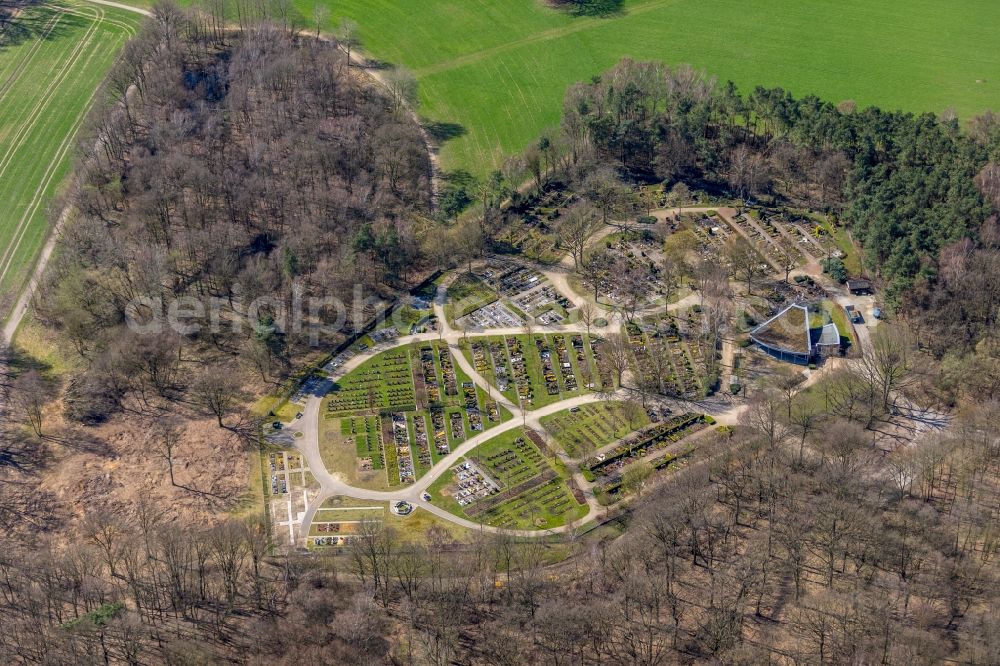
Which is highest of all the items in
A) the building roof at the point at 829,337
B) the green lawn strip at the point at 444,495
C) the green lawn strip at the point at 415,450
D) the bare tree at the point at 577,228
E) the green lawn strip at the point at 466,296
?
the bare tree at the point at 577,228

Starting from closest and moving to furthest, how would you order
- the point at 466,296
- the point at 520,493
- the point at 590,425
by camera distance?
the point at 520,493
the point at 590,425
the point at 466,296

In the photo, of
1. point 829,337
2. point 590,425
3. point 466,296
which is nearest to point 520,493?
point 590,425

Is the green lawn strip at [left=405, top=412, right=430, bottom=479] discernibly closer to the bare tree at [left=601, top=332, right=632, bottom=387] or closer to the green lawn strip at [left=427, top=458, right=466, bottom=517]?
the green lawn strip at [left=427, top=458, right=466, bottom=517]

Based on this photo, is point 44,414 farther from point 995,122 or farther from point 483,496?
point 995,122

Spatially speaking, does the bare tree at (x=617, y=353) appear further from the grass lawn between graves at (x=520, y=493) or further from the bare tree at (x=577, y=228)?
the bare tree at (x=577, y=228)

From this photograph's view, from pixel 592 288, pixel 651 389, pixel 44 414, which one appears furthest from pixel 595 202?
pixel 44 414

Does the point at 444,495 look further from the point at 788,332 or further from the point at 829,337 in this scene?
the point at 829,337

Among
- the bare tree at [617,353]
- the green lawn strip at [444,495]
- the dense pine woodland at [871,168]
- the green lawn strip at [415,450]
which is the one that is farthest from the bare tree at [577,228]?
the green lawn strip at [444,495]

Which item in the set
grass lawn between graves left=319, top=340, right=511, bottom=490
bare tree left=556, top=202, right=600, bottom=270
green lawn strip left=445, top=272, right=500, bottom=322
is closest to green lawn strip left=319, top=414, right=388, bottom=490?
grass lawn between graves left=319, top=340, right=511, bottom=490
